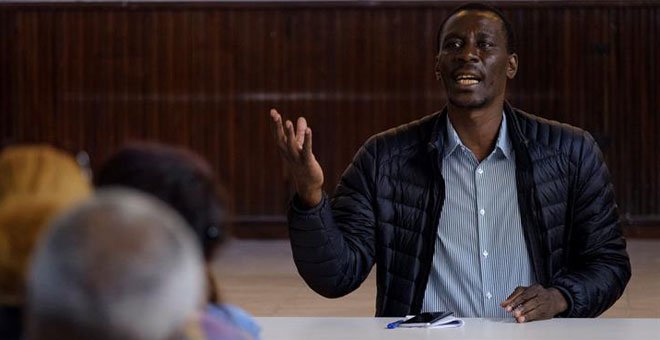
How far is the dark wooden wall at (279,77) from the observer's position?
477 inches

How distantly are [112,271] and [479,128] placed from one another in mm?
2838

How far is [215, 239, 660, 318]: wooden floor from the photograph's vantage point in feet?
27.5

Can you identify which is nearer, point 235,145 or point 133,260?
point 133,260

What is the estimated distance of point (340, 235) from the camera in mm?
3588

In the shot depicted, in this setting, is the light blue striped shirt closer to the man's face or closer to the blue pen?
the man's face

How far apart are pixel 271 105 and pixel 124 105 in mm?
1475

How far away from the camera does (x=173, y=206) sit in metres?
1.60

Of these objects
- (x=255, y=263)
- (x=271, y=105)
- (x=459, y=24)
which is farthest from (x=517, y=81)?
(x=459, y=24)

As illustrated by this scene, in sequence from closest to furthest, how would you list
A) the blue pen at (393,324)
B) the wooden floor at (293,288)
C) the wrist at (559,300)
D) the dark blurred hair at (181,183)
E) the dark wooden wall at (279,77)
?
the dark blurred hair at (181,183) → the blue pen at (393,324) → the wrist at (559,300) → the wooden floor at (293,288) → the dark wooden wall at (279,77)

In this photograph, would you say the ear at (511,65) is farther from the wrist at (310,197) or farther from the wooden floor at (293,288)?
the wooden floor at (293,288)

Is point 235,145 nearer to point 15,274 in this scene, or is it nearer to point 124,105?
point 124,105

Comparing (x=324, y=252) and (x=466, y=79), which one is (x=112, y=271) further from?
(x=466, y=79)

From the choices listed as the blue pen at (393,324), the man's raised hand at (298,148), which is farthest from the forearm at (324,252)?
the blue pen at (393,324)

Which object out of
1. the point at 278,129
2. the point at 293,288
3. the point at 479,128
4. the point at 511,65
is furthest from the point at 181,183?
the point at 293,288
